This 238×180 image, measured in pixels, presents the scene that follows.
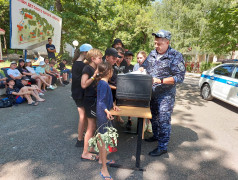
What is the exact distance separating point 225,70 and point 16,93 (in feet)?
24.7

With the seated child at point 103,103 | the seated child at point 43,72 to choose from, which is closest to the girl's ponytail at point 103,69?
the seated child at point 103,103

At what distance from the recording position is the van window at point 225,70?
19.8 feet

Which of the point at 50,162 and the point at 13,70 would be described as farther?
the point at 13,70

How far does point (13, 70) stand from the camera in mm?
5750

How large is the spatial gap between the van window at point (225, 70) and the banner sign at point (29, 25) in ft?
28.1

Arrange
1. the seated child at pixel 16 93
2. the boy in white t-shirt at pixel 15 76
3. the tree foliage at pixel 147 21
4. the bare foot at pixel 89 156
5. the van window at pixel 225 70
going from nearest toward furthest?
the bare foot at pixel 89 156, the seated child at pixel 16 93, the boy in white t-shirt at pixel 15 76, the van window at pixel 225 70, the tree foliage at pixel 147 21

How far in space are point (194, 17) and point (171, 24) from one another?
14.0ft

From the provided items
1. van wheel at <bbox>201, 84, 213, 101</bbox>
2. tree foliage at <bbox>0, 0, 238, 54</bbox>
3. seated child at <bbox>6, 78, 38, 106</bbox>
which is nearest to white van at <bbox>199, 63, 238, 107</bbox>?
van wheel at <bbox>201, 84, 213, 101</bbox>

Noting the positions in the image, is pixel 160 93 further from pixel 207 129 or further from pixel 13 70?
pixel 13 70

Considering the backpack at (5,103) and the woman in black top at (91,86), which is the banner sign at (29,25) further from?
the woman in black top at (91,86)

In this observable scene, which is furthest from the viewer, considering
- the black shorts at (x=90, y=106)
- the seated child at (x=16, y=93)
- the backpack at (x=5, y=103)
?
the seated child at (x=16, y=93)

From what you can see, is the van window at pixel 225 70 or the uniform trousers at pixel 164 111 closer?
the uniform trousers at pixel 164 111

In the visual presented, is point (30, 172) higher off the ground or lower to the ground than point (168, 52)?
lower

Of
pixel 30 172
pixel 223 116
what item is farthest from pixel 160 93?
A: pixel 223 116
